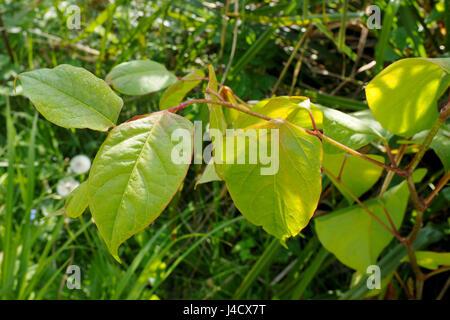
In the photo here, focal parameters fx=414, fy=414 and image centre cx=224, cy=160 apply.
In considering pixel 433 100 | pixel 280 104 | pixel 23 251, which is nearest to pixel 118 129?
pixel 280 104

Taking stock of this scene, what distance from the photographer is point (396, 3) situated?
756 millimetres

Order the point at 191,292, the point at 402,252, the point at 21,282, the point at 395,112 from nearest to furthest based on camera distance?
the point at 395,112
the point at 402,252
the point at 21,282
the point at 191,292

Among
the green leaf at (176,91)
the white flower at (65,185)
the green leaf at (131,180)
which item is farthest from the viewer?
the white flower at (65,185)

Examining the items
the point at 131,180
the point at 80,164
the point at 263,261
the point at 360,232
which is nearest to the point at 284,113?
the point at 131,180

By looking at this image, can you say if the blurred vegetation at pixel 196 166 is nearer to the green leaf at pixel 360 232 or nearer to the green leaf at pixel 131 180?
the green leaf at pixel 360 232

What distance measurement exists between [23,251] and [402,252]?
74 centimetres

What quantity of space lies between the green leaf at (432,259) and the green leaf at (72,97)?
0.50 meters

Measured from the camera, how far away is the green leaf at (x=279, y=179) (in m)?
0.29

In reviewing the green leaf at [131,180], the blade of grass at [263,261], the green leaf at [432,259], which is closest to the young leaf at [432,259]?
the green leaf at [432,259]

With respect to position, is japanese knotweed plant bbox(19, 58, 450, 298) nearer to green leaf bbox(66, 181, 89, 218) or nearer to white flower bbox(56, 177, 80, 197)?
green leaf bbox(66, 181, 89, 218)

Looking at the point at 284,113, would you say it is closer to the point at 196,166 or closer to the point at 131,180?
the point at 131,180

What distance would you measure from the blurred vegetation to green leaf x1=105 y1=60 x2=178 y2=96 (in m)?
0.35

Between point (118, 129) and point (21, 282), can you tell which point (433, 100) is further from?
point (21, 282)

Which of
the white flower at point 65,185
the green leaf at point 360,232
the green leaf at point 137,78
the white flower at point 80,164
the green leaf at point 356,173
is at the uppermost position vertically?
the green leaf at point 137,78
